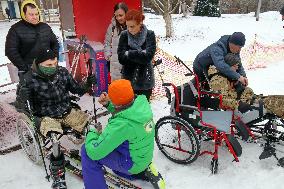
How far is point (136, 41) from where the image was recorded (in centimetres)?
460

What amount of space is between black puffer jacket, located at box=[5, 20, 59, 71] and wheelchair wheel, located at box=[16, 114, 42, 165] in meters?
0.83

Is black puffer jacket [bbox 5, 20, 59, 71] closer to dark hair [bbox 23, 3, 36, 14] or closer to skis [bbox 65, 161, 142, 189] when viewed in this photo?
dark hair [bbox 23, 3, 36, 14]

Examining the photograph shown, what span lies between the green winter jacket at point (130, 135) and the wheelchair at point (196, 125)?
3.75ft

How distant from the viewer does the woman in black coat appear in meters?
4.42

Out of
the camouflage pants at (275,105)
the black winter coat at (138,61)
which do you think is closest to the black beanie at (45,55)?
the black winter coat at (138,61)

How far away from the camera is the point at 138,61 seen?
4570 millimetres

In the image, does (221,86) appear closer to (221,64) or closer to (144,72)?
(221,64)

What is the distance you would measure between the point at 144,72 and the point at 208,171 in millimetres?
1707

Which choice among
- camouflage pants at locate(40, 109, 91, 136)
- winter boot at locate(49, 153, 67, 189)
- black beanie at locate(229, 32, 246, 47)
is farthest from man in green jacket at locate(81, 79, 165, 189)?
black beanie at locate(229, 32, 246, 47)

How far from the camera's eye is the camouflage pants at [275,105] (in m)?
4.38

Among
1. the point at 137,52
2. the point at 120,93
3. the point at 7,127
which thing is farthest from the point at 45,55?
the point at 7,127

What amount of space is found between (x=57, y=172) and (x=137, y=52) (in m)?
1.95

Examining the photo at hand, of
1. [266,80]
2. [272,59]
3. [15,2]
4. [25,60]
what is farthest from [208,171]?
[15,2]

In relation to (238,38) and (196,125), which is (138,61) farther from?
(238,38)
